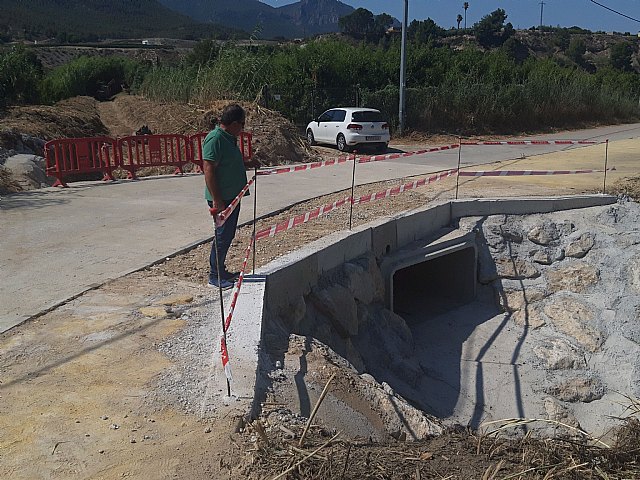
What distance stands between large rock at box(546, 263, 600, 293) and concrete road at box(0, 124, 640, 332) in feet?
14.9

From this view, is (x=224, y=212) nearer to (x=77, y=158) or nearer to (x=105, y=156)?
(x=77, y=158)

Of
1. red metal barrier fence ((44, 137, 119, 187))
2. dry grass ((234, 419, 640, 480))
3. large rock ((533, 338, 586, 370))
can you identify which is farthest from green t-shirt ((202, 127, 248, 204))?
red metal barrier fence ((44, 137, 119, 187))

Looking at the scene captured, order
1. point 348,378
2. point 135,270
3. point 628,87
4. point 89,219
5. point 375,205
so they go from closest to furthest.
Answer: point 348,378 → point 135,270 → point 89,219 → point 375,205 → point 628,87

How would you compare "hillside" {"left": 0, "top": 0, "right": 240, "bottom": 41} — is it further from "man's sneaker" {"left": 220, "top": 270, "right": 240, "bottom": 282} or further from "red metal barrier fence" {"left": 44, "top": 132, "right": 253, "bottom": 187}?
"man's sneaker" {"left": 220, "top": 270, "right": 240, "bottom": 282}

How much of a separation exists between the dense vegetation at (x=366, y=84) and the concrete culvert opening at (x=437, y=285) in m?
12.4

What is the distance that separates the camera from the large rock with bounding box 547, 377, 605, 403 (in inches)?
377

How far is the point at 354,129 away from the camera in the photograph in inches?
883

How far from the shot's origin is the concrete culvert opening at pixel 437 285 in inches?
482

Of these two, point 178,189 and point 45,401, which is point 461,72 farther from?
point 45,401

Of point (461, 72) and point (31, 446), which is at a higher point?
point (461, 72)

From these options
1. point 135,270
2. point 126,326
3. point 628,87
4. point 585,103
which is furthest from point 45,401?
point 628,87

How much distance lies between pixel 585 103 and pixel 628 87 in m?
10.8

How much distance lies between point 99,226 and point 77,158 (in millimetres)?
4892

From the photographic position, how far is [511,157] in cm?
2056
